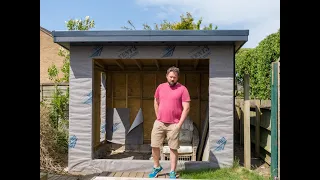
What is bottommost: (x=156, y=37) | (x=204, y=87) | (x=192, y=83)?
(x=204, y=87)

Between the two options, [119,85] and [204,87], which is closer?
[204,87]

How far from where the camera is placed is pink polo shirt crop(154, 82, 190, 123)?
485cm

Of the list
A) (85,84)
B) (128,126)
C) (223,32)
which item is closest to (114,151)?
(128,126)

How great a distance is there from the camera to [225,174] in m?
5.18

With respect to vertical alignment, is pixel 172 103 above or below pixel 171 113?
above

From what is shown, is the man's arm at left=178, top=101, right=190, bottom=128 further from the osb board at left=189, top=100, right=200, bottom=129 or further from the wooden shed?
the osb board at left=189, top=100, right=200, bottom=129

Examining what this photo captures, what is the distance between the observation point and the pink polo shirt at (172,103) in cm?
485

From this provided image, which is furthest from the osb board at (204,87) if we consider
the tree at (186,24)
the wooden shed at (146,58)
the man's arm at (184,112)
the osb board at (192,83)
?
the tree at (186,24)

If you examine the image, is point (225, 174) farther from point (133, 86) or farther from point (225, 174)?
point (133, 86)

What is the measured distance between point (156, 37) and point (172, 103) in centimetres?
129

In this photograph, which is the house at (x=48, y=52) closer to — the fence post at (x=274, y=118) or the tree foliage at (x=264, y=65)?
the tree foliage at (x=264, y=65)

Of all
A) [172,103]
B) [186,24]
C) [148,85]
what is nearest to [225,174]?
[172,103]

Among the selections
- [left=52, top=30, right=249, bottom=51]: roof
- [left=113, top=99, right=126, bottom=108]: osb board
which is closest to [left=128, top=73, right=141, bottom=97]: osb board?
[left=113, top=99, right=126, bottom=108]: osb board
